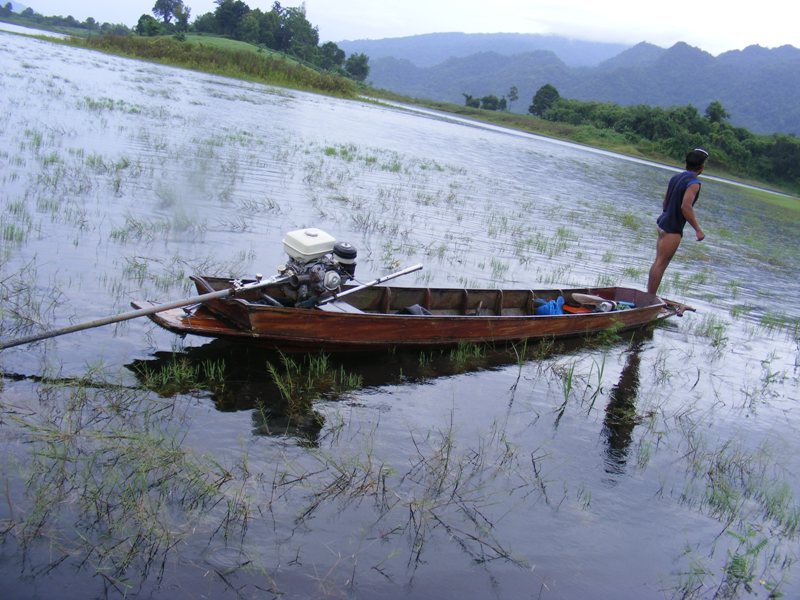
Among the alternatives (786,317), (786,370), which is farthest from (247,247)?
(786,317)

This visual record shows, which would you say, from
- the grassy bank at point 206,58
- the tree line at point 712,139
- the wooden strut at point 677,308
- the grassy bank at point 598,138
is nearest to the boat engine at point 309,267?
the wooden strut at point 677,308

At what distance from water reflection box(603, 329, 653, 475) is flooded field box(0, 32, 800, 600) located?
29 mm

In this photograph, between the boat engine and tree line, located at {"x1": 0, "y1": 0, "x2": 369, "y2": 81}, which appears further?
tree line, located at {"x1": 0, "y1": 0, "x2": 369, "y2": 81}

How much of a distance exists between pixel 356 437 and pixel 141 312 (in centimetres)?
224

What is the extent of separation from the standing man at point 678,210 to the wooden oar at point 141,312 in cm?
647

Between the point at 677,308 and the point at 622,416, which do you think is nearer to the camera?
the point at 622,416

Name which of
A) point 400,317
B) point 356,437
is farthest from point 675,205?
point 356,437

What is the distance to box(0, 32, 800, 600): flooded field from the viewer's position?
443cm

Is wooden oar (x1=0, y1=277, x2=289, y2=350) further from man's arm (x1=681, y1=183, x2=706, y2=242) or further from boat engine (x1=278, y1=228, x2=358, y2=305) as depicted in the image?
man's arm (x1=681, y1=183, x2=706, y2=242)

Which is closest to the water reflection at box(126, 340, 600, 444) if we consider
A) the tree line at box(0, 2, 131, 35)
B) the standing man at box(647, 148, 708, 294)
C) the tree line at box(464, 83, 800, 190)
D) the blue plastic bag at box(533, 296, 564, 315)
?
the blue plastic bag at box(533, 296, 564, 315)

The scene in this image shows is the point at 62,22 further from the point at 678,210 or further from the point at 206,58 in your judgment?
the point at 678,210

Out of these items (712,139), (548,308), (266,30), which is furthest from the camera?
(266,30)

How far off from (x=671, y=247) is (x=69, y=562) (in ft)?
31.7

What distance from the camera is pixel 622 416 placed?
7.74 meters
